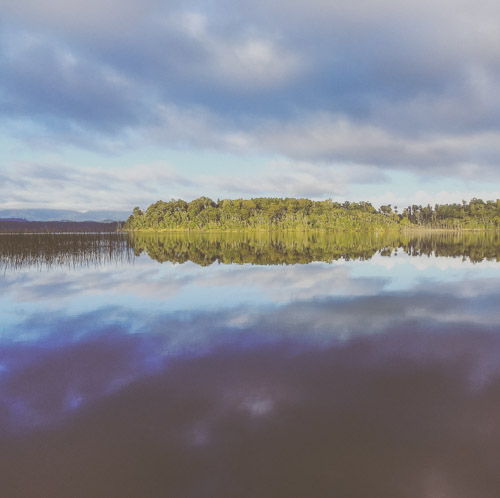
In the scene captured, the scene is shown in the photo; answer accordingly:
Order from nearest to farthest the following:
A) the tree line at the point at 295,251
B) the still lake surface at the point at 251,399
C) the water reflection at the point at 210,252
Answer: the still lake surface at the point at 251,399 < the water reflection at the point at 210,252 < the tree line at the point at 295,251

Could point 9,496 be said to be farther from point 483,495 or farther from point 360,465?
point 483,495

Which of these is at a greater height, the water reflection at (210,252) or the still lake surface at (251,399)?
the water reflection at (210,252)

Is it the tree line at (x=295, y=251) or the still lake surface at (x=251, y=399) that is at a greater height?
the tree line at (x=295, y=251)

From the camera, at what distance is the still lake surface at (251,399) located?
5.60m

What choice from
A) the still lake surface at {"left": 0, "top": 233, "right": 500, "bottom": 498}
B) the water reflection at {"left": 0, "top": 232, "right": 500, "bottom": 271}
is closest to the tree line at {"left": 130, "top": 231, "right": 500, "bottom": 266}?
the water reflection at {"left": 0, "top": 232, "right": 500, "bottom": 271}

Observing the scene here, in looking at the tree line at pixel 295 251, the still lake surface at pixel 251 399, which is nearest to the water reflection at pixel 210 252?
the tree line at pixel 295 251

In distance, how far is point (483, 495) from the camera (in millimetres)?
5219

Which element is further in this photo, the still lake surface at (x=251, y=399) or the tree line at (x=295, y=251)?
the tree line at (x=295, y=251)

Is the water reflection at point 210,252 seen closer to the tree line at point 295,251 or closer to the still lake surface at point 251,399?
the tree line at point 295,251

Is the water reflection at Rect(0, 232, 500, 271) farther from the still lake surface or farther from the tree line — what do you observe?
the still lake surface

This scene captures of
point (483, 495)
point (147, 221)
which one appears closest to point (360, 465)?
point (483, 495)

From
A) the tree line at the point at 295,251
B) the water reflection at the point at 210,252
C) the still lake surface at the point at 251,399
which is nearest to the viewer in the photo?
the still lake surface at the point at 251,399

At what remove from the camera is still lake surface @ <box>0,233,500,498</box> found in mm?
5602

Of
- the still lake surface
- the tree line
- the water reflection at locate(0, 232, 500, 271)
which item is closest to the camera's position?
the still lake surface
